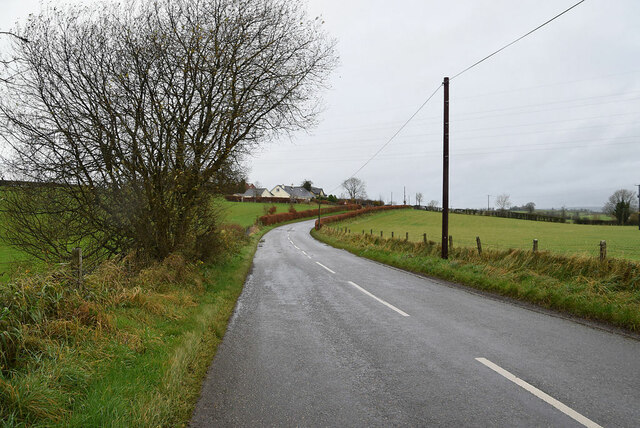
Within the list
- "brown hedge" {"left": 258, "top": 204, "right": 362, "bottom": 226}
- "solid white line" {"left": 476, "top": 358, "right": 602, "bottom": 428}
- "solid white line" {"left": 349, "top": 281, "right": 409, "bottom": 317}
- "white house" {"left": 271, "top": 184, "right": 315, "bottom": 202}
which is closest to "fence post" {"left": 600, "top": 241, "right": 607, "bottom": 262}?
"solid white line" {"left": 349, "top": 281, "right": 409, "bottom": 317}

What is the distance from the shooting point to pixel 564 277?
9.69 metres

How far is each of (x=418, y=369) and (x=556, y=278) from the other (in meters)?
7.07

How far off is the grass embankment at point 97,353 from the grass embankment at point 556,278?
24.1 ft

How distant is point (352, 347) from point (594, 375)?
308 cm

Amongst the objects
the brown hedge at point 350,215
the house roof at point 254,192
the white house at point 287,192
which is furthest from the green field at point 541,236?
the house roof at point 254,192

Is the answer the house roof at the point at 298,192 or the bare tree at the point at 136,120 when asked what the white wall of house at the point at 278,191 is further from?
the bare tree at the point at 136,120

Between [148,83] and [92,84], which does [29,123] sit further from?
[148,83]

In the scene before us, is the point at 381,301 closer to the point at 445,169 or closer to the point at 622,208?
the point at 445,169

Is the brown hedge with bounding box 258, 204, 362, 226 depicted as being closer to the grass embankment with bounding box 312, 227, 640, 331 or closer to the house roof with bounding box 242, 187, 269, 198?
the house roof with bounding box 242, 187, 269, 198

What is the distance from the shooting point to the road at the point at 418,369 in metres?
3.56

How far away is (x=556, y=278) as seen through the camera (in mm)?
9648

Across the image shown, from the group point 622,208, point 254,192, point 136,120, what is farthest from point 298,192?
point 136,120

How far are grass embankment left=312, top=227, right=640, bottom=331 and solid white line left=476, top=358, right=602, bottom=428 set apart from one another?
12.0 feet

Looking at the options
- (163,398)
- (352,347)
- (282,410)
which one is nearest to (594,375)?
(352,347)
